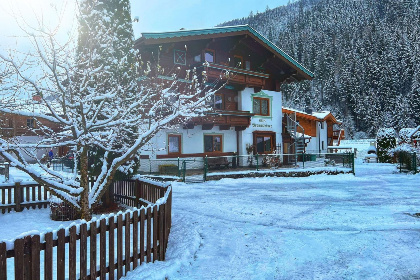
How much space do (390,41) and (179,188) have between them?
121255 millimetres

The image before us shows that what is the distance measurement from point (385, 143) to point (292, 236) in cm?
3104

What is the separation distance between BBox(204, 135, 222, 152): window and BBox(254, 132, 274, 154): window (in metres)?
3.80

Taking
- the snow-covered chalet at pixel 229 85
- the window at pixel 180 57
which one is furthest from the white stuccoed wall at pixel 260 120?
the window at pixel 180 57

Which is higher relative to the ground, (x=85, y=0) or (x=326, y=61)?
(x=326, y=61)

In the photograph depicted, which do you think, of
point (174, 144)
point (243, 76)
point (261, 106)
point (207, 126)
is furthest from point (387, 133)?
point (174, 144)

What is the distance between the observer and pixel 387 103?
93.6m

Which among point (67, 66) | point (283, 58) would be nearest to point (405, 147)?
point (283, 58)

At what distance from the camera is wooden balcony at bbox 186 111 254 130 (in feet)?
74.5

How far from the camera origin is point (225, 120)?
24172 millimetres

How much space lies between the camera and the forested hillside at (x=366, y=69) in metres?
93.0

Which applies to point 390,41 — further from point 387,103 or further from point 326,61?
point 387,103

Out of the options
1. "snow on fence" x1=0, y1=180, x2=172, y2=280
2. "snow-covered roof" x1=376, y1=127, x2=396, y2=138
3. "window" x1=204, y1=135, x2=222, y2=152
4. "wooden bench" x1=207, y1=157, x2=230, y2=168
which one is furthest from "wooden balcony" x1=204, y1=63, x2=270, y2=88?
"snow on fence" x1=0, y1=180, x2=172, y2=280

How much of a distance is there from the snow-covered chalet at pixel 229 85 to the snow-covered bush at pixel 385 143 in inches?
443

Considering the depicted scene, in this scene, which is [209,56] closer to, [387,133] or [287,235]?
[287,235]
